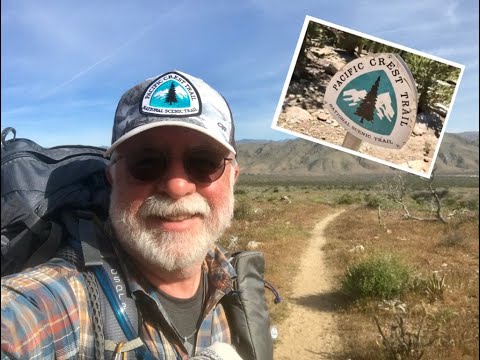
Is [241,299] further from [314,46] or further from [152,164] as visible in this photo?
[314,46]

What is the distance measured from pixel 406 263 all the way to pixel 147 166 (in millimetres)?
9548

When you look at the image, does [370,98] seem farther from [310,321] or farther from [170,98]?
[310,321]

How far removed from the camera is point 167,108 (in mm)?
1462

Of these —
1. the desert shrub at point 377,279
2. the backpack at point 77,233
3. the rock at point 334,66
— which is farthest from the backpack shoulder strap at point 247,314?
the desert shrub at point 377,279

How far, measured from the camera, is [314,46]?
239 cm

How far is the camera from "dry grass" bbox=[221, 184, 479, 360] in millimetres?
5527

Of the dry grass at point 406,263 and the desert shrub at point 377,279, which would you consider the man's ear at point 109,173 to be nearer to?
the dry grass at point 406,263

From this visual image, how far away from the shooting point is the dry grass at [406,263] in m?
5.53

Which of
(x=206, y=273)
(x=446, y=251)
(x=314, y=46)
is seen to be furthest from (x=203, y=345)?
(x=446, y=251)

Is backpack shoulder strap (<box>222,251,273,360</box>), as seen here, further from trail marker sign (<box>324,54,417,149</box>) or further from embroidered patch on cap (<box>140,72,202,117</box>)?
trail marker sign (<box>324,54,417,149</box>)

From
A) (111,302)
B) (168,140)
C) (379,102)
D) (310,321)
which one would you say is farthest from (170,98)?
(310,321)

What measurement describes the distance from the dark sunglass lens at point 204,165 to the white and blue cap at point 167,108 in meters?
0.08

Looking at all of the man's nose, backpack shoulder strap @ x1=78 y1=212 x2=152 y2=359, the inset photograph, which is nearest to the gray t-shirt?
backpack shoulder strap @ x1=78 y1=212 x2=152 y2=359

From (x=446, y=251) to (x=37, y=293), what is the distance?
12.7 metres
